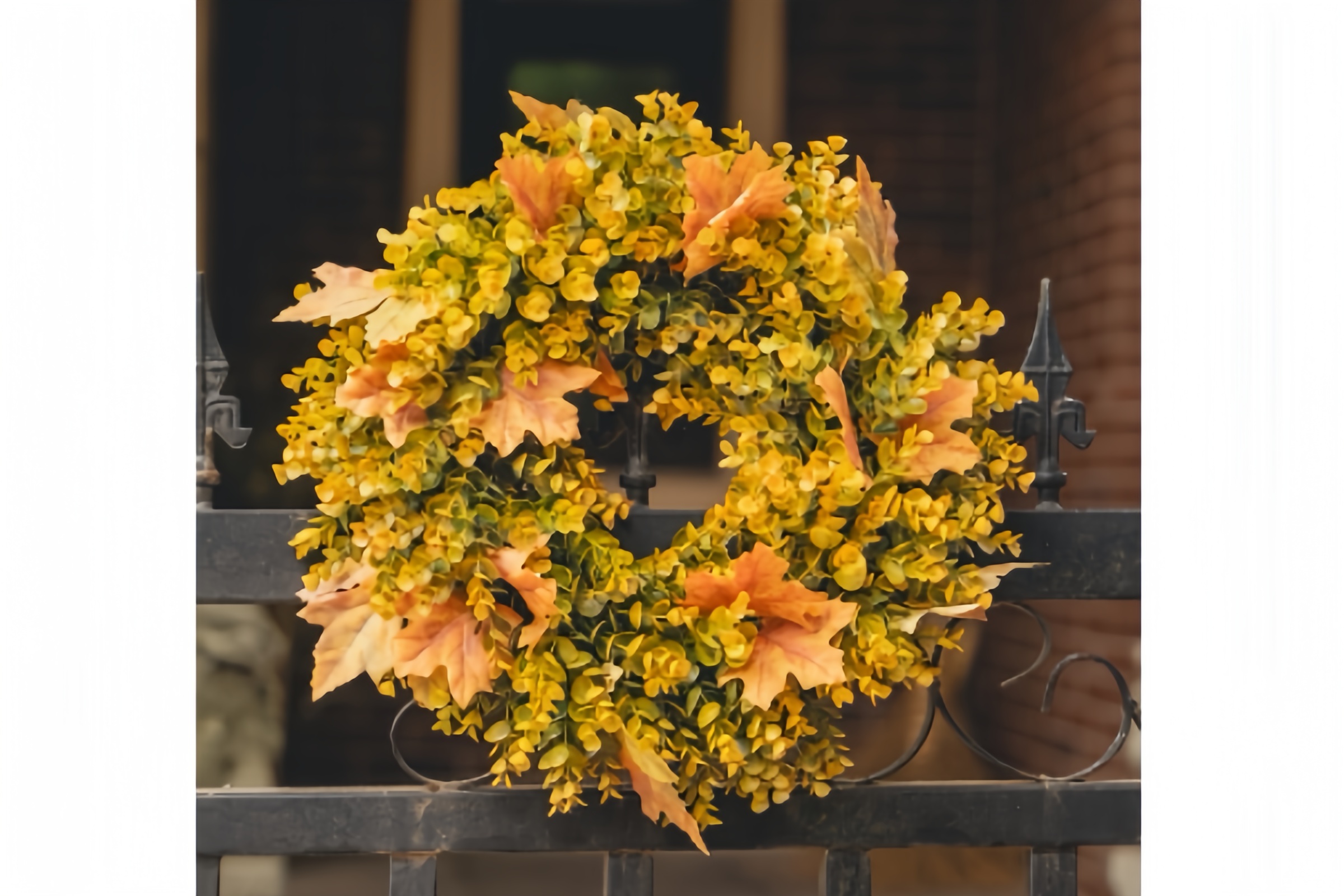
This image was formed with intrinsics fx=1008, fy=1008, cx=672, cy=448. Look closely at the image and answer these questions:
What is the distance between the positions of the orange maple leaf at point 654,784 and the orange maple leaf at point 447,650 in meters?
0.24

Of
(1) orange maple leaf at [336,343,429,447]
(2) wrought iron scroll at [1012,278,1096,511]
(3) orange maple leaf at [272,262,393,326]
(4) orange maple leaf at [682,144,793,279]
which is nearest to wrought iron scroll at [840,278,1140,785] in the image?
(2) wrought iron scroll at [1012,278,1096,511]

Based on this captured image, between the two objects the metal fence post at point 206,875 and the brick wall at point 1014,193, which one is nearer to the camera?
the metal fence post at point 206,875

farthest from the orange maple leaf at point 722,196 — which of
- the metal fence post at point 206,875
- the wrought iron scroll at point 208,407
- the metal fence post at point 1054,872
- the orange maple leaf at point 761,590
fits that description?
the metal fence post at point 206,875

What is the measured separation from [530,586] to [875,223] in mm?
851

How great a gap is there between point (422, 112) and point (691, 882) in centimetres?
177

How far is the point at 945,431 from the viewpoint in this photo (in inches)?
63.2

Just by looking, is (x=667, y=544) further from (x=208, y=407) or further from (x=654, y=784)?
(x=208, y=407)

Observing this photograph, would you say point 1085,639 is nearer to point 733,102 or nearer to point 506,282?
point 733,102

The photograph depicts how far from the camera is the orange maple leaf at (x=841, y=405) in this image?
1547mm

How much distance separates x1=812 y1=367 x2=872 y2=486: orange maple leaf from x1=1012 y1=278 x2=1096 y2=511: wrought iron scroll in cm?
43

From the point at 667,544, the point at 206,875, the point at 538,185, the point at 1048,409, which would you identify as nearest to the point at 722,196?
the point at 538,185

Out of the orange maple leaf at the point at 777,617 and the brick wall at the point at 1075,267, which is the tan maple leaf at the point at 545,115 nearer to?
the orange maple leaf at the point at 777,617

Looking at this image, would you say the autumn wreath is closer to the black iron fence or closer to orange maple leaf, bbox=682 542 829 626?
orange maple leaf, bbox=682 542 829 626

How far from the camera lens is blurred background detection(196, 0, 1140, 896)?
7.04 feet
